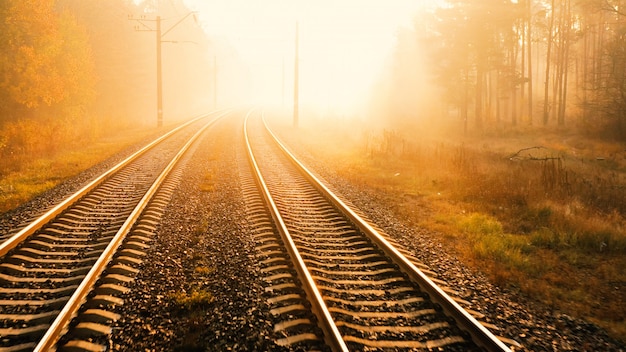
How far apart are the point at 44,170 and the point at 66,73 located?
571 inches

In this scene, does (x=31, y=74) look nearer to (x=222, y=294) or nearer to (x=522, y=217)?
(x=222, y=294)

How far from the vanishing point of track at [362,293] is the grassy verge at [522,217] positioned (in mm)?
1567

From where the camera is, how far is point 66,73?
24172mm

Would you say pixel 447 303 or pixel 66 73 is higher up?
pixel 66 73

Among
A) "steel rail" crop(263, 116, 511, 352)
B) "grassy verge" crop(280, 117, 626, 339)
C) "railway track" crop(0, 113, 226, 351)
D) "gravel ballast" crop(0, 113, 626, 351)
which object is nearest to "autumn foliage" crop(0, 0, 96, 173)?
"railway track" crop(0, 113, 226, 351)

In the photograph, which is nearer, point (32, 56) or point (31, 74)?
point (32, 56)

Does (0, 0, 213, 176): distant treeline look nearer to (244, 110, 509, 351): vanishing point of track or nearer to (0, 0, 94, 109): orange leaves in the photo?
(0, 0, 94, 109): orange leaves

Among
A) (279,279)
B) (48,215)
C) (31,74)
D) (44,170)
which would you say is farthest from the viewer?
(31,74)

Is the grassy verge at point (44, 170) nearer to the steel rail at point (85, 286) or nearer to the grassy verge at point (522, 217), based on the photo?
the steel rail at point (85, 286)

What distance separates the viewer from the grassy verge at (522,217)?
222 inches

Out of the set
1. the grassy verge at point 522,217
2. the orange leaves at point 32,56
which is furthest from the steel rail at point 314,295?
the orange leaves at point 32,56

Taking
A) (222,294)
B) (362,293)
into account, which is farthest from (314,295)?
(222,294)

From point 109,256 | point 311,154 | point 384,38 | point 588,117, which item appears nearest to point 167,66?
point 384,38

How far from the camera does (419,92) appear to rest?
46.3 meters
